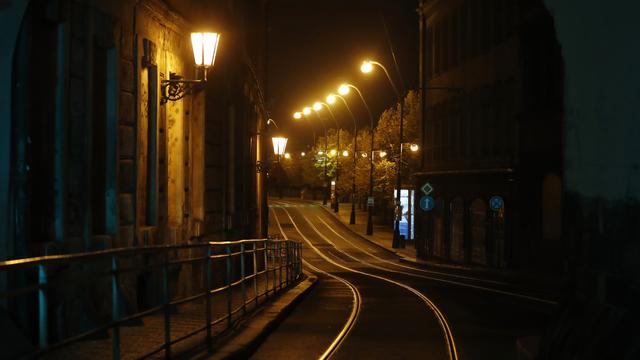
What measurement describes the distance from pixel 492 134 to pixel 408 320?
2214cm

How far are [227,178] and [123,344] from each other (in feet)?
47.5

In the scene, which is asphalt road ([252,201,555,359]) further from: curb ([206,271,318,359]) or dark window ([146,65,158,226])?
dark window ([146,65,158,226])

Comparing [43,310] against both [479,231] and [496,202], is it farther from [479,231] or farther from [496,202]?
[479,231]

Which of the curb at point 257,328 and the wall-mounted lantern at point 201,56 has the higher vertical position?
the wall-mounted lantern at point 201,56

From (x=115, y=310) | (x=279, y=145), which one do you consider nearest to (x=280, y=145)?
(x=279, y=145)

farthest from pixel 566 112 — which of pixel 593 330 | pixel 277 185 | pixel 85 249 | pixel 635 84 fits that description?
pixel 277 185

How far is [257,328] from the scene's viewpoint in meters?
12.6

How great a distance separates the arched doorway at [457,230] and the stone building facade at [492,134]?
45 mm

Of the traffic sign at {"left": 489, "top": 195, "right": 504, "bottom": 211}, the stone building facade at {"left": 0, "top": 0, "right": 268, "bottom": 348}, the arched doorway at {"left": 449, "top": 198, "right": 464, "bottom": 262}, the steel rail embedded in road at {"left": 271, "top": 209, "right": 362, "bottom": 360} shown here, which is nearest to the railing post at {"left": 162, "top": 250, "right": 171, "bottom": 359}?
the stone building facade at {"left": 0, "top": 0, "right": 268, "bottom": 348}

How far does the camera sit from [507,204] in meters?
35.2

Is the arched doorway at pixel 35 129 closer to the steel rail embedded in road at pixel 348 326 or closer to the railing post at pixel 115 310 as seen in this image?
the railing post at pixel 115 310

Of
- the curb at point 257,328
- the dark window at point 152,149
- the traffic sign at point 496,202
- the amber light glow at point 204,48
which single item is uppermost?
the amber light glow at point 204,48

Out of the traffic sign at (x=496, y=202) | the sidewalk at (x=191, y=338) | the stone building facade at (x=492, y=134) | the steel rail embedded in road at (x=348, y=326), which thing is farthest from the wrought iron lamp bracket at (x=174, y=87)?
the traffic sign at (x=496, y=202)

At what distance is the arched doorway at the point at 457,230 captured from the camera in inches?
1597
